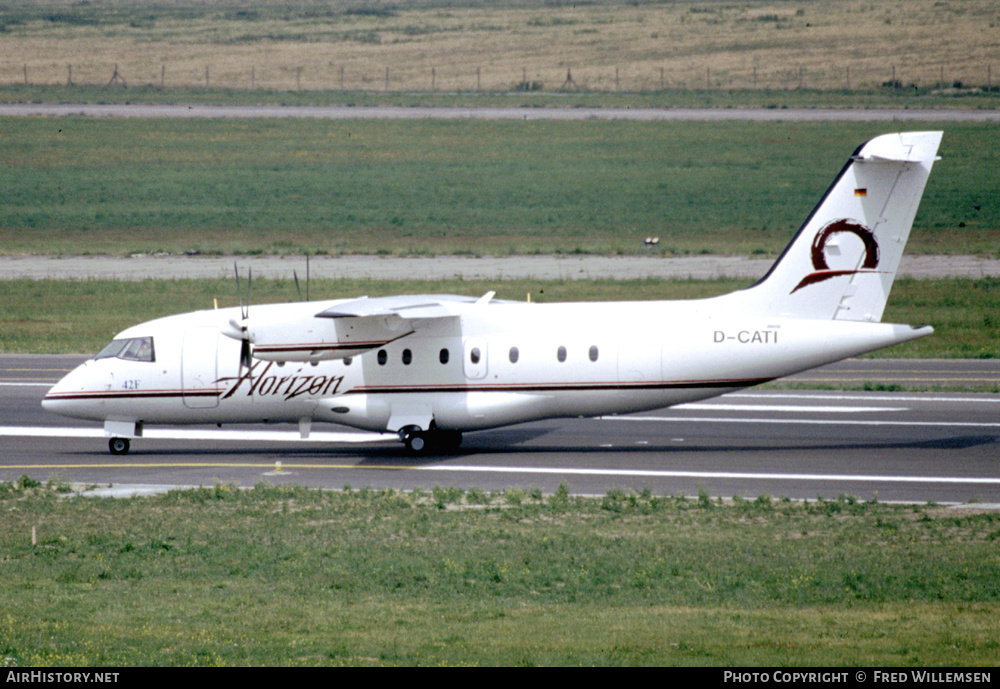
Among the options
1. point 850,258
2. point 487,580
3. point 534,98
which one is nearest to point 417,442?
point 850,258

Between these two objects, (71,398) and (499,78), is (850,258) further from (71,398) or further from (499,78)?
(499,78)

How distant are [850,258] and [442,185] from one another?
2050 inches

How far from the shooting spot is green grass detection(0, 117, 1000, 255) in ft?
209

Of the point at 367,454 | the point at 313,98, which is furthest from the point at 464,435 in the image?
the point at 313,98

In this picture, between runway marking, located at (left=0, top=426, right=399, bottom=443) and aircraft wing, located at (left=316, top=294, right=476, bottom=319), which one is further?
runway marking, located at (left=0, top=426, right=399, bottom=443)

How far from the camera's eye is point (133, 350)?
28891mm

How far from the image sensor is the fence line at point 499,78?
107500mm

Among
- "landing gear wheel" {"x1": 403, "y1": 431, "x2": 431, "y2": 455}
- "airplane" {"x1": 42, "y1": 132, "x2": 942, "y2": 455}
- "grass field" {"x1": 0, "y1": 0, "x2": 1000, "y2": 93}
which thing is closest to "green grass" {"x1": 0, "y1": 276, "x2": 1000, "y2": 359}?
"airplane" {"x1": 42, "y1": 132, "x2": 942, "y2": 455}

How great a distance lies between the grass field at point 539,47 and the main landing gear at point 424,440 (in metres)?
85.1

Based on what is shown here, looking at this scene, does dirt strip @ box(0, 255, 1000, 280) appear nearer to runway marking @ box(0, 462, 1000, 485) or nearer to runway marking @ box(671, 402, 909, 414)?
runway marking @ box(671, 402, 909, 414)

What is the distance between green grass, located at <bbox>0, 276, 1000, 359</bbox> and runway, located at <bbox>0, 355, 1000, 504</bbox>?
739 cm

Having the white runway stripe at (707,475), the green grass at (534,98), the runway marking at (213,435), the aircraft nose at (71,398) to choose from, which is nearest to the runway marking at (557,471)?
the white runway stripe at (707,475)

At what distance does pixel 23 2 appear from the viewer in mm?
173250
